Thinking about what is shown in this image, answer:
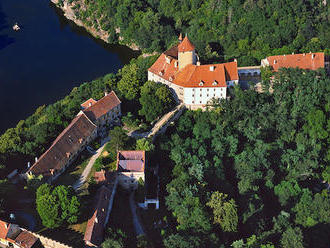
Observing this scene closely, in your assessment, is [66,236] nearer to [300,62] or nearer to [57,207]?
[57,207]

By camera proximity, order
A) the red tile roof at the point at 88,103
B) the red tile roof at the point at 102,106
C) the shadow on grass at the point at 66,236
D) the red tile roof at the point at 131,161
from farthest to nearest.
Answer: the red tile roof at the point at 88,103 → the red tile roof at the point at 102,106 → the red tile roof at the point at 131,161 → the shadow on grass at the point at 66,236

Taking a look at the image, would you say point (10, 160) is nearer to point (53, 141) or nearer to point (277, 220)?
point (53, 141)

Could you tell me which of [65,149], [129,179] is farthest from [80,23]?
[129,179]

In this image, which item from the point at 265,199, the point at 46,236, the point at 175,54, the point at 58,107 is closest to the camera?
the point at 46,236

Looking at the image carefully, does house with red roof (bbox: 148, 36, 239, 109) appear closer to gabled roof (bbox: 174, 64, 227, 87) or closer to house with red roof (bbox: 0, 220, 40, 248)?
gabled roof (bbox: 174, 64, 227, 87)

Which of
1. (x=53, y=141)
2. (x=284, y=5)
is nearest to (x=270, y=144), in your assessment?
(x=53, y=141)

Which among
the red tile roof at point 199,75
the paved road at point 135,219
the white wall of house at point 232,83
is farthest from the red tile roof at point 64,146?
the white wall of house at point 232,83

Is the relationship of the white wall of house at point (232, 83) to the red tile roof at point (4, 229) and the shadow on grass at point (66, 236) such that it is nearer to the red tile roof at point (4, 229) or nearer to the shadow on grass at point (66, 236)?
the shadow on grass at point (66, 236)
